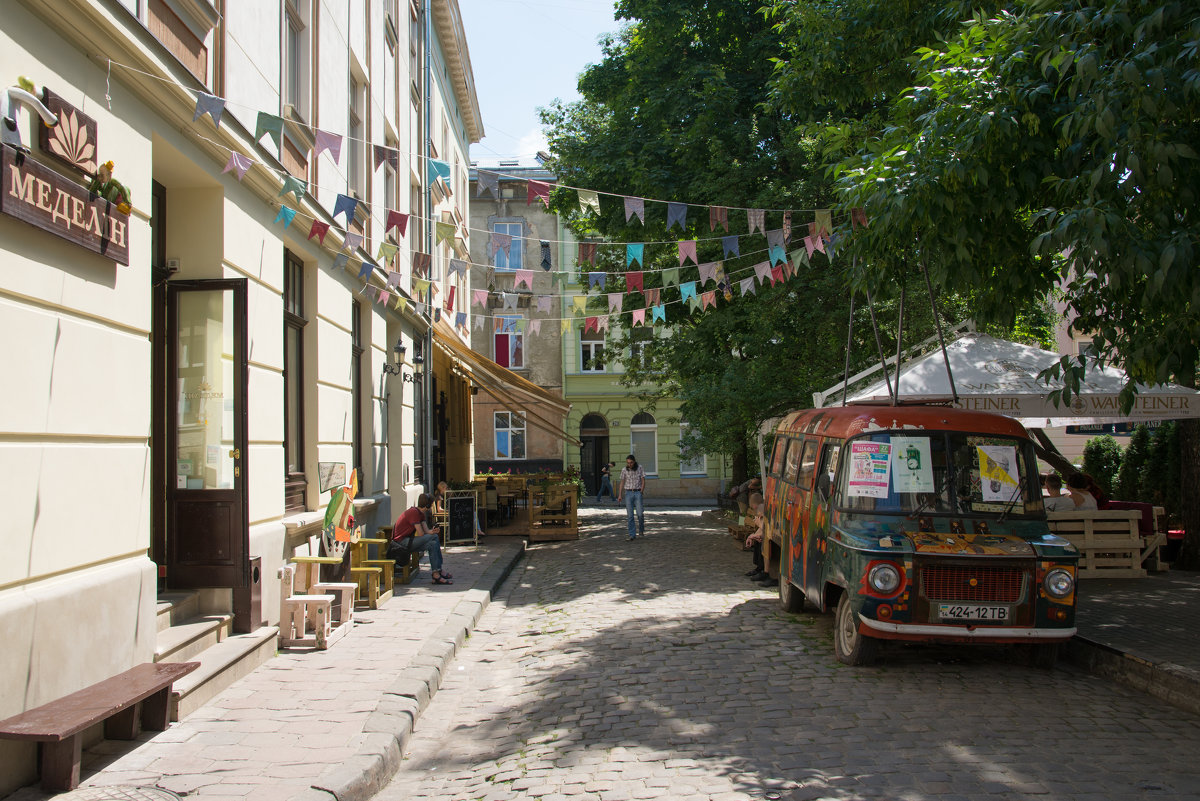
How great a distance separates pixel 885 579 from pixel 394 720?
3.58 m

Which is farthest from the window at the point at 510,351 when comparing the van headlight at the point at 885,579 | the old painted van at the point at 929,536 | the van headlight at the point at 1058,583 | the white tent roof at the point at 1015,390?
the van headlight at the point at 1058,583

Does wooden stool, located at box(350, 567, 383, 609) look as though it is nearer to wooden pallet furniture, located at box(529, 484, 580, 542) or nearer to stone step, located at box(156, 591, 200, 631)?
stone step, located at box(156, 591, 200, 631)

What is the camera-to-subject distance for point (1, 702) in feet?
13.9

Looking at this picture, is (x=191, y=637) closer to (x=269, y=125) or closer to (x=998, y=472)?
(x=269, y=125)

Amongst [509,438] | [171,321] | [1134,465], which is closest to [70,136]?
[171,321]

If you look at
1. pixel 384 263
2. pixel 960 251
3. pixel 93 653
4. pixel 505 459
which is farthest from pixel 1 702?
pixel 505 459

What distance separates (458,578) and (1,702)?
8.15 metres

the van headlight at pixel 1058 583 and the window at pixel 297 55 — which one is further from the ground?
the window at pixel 297 55

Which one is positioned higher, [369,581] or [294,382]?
[294,382]

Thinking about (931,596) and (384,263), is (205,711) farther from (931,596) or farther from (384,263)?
(384,263)

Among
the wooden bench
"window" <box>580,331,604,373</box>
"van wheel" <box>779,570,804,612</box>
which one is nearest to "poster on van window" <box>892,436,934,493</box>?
"van wheel" <box>779,570,804,612</box>

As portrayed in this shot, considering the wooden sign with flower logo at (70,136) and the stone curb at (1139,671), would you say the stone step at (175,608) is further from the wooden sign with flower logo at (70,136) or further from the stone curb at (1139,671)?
the stone curb at (1139,671)

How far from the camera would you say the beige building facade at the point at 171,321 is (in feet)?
15.4

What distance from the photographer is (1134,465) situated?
15492 millimetres
